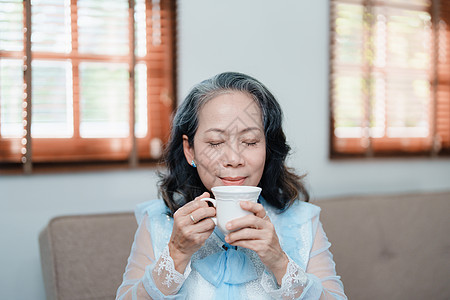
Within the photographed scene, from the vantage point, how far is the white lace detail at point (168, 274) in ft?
3.31

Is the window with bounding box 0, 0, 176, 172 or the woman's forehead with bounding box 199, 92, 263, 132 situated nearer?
the woman's forehead with bounding box 199, 92, 263, 132

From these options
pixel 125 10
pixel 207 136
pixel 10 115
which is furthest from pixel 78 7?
pixel 207 136

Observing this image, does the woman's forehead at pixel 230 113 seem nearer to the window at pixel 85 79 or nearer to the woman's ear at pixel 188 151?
the woman's ear at pixel 188 151

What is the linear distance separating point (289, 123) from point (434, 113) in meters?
1.19

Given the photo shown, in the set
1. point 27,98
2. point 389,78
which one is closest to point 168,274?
point 27,98

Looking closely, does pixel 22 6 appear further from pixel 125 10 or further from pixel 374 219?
pixel 374 219

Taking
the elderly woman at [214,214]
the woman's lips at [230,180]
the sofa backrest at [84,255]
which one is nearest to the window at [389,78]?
the elderly woman at [214,214]

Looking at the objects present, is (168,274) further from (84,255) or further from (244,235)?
(84,255)

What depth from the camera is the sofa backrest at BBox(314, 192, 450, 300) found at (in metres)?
1.74

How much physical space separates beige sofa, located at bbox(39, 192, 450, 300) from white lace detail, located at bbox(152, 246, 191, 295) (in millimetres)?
503

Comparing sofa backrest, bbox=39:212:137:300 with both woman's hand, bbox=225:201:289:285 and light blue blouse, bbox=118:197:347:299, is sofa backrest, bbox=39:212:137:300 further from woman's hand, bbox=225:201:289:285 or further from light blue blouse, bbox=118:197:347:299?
woman's hand, bbox=225:201:289:285

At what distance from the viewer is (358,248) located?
177 centimetres

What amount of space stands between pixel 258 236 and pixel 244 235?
37 millimetres

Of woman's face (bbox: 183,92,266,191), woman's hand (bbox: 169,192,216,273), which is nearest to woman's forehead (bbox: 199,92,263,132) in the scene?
woman's face (bbox: 183,92,266,191)
